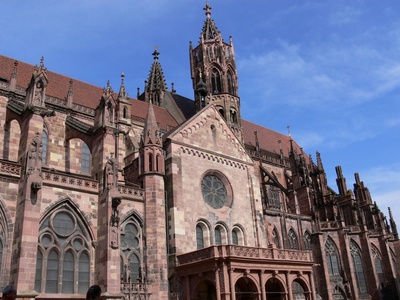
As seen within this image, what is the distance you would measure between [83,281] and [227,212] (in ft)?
34.1

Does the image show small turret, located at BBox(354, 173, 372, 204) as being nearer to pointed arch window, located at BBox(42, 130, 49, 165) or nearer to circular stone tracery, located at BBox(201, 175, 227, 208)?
circular stone tracery, located at BBox(201, 175, 227, 208)

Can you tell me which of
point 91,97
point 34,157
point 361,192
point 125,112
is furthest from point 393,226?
point 34,157

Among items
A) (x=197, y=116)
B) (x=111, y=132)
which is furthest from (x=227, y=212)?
(x=111, y=132)

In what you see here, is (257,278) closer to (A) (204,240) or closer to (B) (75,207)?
(A) (204,240)

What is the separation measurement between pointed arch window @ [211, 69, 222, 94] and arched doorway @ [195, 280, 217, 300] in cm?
1921

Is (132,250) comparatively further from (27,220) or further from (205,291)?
(27,220)

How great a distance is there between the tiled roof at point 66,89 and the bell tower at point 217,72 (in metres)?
3.74

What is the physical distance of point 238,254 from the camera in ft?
67.7

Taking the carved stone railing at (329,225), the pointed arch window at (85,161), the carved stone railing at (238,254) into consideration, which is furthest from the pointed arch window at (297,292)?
the pointed arch window at (85,161)

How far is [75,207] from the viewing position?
18.8 meters

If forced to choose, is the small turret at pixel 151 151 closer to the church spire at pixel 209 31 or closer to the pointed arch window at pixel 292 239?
the pointed arch window at pixel 292 239

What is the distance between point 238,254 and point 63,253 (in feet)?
26.6

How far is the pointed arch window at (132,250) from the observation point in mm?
19781

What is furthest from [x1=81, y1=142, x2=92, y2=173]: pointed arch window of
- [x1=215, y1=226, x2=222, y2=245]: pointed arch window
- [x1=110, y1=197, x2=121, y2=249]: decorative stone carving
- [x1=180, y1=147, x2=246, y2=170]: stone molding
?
[x1=215, y1=226, x2=222, y2=245]: pointed arch window
